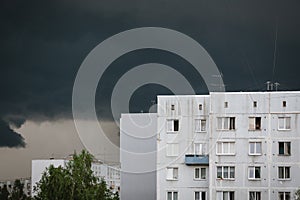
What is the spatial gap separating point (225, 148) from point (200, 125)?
3.69 meters

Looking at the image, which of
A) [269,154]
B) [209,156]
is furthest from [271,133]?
[209,156]

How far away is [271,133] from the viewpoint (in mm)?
60688

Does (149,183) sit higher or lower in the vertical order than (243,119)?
lower

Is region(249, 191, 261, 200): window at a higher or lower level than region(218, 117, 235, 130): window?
lower

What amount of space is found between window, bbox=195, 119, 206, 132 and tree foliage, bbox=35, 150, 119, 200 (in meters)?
10.1

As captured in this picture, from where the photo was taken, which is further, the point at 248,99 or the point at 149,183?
the point at 149,183

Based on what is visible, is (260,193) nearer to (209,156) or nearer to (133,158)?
(209,156)

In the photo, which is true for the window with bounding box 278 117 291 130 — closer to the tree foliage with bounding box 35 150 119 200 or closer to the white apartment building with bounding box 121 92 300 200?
the white apartment building with bounding box 121 92 300 200

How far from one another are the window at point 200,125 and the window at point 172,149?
241cm

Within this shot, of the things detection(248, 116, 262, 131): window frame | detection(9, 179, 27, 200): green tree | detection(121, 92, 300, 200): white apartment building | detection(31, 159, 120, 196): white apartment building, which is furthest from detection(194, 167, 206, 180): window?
detection(9, 179, 27, 200): green tree

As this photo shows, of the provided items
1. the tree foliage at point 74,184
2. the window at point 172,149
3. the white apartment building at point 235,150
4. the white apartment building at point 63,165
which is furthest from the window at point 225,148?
the white apartment building at point 63,165

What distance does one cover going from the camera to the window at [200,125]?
2506 inches

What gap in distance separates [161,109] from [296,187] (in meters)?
13.9

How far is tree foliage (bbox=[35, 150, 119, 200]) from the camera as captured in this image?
63.8m
